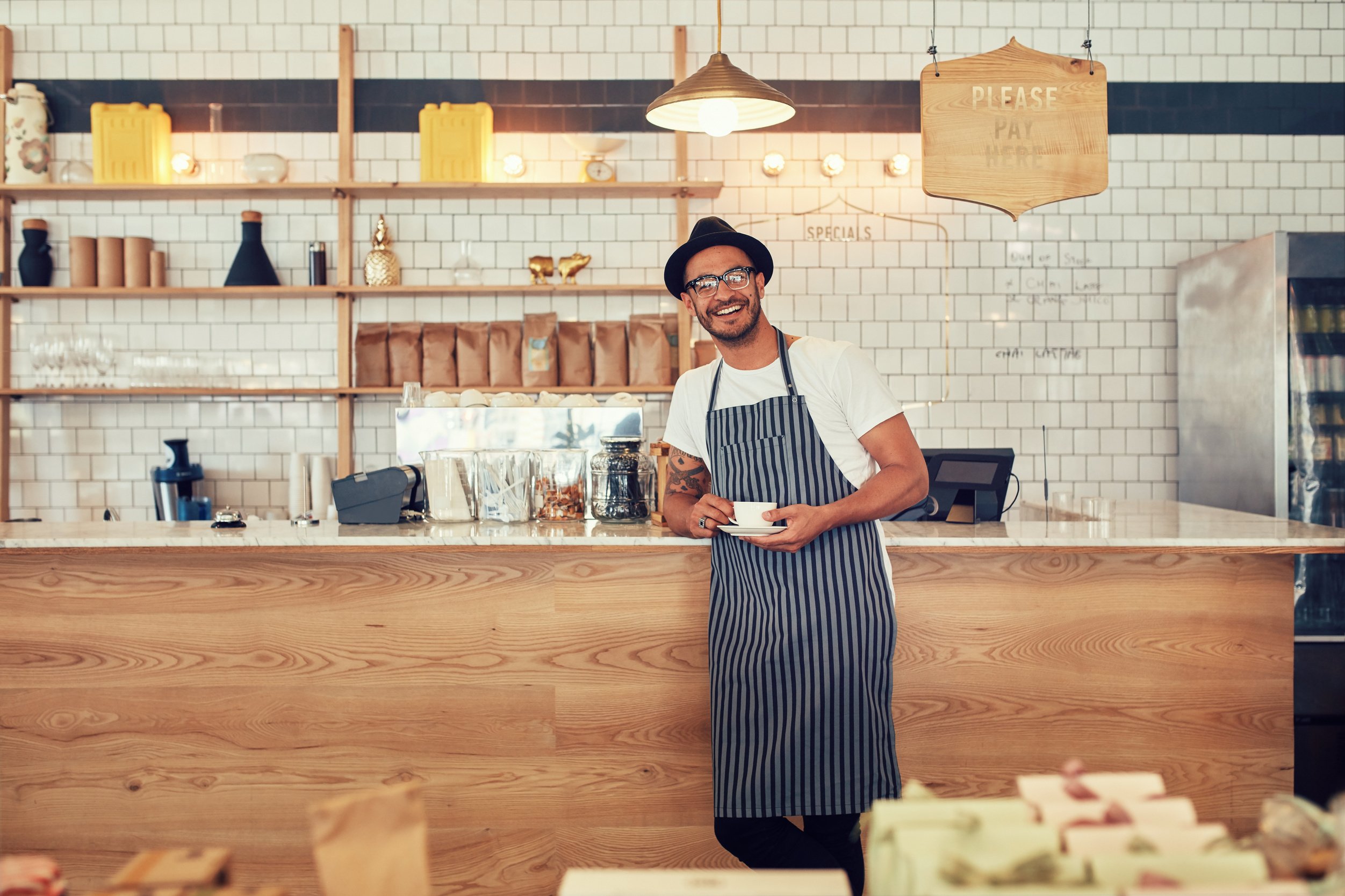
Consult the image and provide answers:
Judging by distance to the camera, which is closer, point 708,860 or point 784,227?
point 708,860

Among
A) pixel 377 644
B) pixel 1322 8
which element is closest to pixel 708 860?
pixel 377 644

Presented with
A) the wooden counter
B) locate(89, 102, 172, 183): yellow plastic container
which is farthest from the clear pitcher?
locate(89, 102, 172, 183): yellow plastic container

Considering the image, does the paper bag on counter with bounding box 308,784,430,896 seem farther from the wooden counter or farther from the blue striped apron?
the wooden counter

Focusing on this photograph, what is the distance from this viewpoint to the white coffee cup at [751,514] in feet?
6.47

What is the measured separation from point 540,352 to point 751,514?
247cm

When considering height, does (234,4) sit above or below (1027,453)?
above

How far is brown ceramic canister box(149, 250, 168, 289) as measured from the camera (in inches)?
171

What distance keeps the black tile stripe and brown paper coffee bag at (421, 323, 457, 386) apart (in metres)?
1.03

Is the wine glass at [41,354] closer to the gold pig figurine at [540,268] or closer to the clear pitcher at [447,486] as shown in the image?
the gold pig figurine at [540,268]

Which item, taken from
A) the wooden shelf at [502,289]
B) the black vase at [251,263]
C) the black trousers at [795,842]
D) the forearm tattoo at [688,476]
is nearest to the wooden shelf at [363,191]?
the black vase at [251,263]

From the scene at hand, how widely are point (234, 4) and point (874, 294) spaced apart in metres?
3.29

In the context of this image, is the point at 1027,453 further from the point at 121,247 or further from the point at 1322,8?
the point at 121,247

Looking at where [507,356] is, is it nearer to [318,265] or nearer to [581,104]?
[318,265]

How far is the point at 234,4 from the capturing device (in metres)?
4.52
